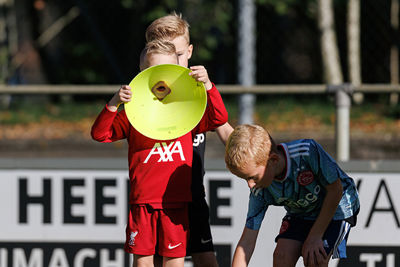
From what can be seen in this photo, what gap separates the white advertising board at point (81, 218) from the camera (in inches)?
189

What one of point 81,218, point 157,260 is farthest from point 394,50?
point 157,260

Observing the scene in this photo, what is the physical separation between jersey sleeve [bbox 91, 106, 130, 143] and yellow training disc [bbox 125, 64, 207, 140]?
11cm

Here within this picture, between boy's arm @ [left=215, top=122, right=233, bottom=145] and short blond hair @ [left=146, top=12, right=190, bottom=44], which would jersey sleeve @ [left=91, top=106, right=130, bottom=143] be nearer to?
short blond hair @ [left=146, top=12, right=190, bottom=44]

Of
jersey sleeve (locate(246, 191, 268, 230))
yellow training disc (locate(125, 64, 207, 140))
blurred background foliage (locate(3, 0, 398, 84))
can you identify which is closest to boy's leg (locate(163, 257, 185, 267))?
jersey sleeve (locate(246, 191, 268, 230))

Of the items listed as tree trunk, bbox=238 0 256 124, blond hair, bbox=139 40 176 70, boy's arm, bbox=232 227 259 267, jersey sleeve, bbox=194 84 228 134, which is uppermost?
tree trunk, bbox=238 0 256 124

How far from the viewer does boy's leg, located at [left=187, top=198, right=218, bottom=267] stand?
3764mm

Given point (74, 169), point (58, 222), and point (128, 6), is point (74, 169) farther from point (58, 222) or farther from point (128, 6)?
point (128, 6)

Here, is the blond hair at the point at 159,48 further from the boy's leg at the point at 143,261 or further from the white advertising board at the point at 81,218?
the white advertising board at the point at 81,218

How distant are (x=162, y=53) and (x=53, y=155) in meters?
6.96

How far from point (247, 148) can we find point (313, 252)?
671mm

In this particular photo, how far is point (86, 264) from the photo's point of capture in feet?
16.1

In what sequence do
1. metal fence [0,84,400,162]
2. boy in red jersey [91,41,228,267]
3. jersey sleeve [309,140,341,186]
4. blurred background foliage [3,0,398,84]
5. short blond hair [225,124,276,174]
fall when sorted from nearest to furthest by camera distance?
short blond hair [225,124,276,174] < jersey sleeve [309,140,341,186] < boy in red jersey [91,41,228,267] < metal fence [0,84,400,162] < blurred background foliage [3,0,398,84]

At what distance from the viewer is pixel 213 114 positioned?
364 cm

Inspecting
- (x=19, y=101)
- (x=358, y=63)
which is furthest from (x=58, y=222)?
(x=19, y=101)
